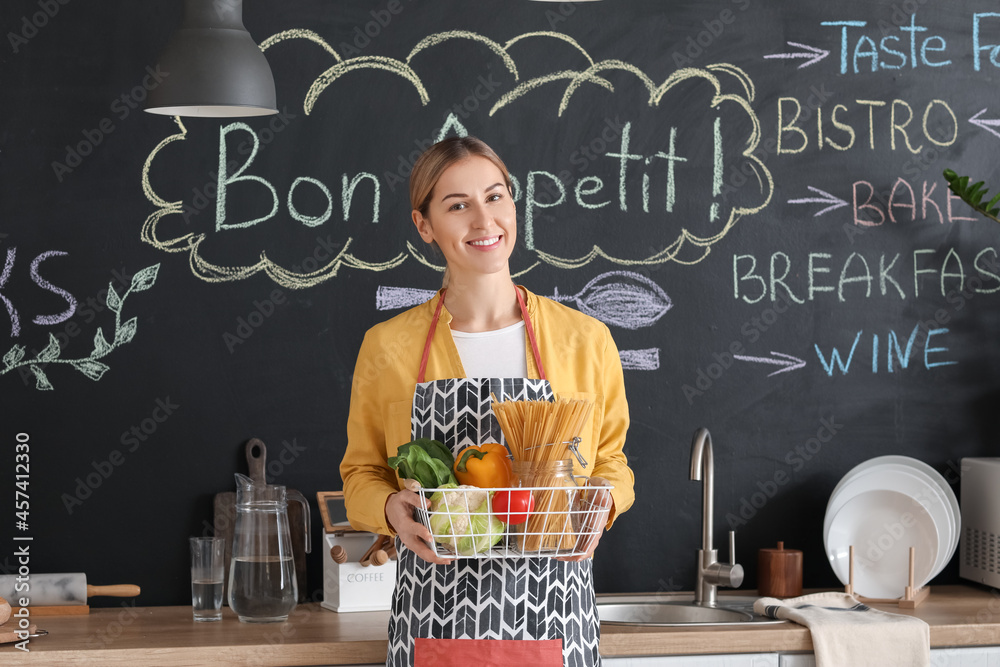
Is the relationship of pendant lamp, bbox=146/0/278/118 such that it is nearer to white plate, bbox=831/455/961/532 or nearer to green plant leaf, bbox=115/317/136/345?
green plant leaf, bbox=115/317/136/345

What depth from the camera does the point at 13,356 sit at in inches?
95.7

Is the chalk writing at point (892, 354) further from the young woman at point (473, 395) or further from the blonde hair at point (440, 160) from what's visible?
the blonde hair at point (440, 160)

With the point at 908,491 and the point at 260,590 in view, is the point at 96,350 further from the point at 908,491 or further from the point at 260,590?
the point at 908,491

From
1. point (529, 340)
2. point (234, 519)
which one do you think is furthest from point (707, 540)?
point (234, 519)

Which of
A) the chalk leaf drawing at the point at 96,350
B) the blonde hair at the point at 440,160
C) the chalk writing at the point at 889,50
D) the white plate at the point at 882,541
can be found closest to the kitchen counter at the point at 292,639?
the white plate at the point at 882,541

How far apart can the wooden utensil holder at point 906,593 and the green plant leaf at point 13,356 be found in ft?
6.47

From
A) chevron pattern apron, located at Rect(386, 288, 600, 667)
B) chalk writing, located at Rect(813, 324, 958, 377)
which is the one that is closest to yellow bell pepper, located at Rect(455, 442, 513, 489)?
chevron pattern apron, located at Rect(386, 288, 600, 667)

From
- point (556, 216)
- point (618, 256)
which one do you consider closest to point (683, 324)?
point (618, 256)

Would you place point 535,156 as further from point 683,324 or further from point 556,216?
point 683,324

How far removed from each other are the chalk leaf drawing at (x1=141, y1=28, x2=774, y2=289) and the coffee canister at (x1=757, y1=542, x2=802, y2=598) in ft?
2.45

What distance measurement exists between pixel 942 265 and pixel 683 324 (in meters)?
0.71

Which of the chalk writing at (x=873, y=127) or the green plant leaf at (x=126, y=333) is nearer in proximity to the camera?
the green plant leaf at (x=126, y=333)

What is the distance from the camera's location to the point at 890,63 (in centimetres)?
276

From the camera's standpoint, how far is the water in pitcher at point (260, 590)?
2.23m
